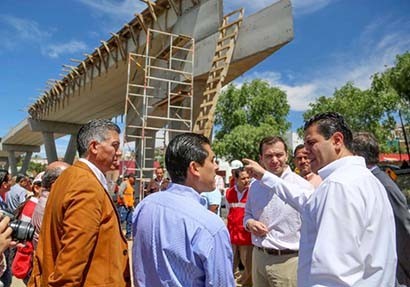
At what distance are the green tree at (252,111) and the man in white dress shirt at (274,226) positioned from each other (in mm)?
32107

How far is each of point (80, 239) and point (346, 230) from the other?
1389 mm

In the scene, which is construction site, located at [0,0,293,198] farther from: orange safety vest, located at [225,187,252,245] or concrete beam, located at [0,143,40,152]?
concrete beam, located at [0,143,40,152]

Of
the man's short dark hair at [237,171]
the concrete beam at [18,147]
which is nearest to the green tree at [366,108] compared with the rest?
the man's short dark hair at [237,171]

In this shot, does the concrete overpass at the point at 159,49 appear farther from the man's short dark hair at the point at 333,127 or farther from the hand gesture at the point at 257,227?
the man's short dark hair at the point at 333,127

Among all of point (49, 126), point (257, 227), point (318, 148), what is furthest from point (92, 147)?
point (49, 126)

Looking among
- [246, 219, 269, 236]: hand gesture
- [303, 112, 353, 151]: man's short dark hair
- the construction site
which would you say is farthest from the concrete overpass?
[303, 112, 353, 151]: man's short dark hair

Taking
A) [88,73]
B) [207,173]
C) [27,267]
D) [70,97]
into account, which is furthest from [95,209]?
[70,97]

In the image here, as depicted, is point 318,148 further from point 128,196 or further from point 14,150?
point 14,150

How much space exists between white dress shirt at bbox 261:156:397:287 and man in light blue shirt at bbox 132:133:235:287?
0.47 meters

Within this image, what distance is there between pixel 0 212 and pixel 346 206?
1.86 metres

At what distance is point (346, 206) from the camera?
1.80 m

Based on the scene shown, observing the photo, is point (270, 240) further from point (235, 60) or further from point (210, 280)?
point (235, 60)

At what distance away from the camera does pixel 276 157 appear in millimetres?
3555

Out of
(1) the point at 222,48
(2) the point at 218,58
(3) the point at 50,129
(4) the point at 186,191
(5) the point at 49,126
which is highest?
(1) the point at 222,48
